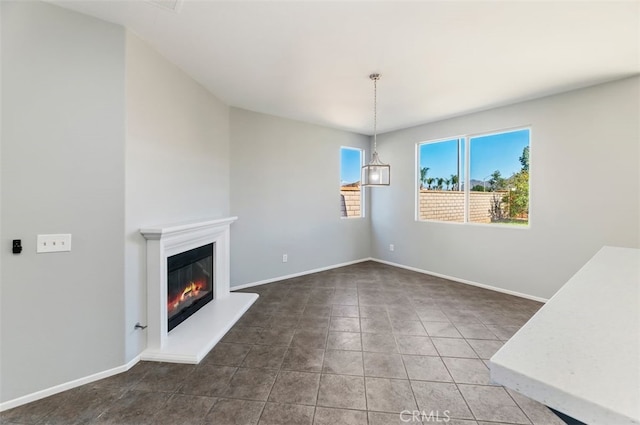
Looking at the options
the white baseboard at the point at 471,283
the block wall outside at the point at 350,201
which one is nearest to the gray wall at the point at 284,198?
the block wall outside at the point at 350,201

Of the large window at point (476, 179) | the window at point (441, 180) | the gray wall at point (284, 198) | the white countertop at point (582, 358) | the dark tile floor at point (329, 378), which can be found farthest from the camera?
the window at point (441, 180)

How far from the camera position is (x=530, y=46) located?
2283mm

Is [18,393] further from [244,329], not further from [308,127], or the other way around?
[308,127]

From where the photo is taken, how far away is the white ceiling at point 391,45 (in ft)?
6.13

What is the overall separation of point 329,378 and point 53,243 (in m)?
2.22

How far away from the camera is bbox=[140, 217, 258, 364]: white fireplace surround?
2242 millimetres

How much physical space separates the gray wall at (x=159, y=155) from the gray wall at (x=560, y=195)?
12.2 feet

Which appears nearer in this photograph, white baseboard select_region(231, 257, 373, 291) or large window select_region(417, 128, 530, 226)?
large window select_region(417, 128, 530, 226)

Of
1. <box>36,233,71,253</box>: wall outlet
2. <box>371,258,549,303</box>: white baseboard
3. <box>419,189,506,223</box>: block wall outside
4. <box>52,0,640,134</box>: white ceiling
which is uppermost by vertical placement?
<box>52,0,640,134</box>: white ceiling

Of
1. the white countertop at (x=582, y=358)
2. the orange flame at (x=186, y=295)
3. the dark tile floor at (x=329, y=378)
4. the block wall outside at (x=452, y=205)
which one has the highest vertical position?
the block wall outside at (x=452, y=205)

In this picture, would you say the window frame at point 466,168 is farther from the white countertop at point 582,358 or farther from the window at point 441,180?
the white countertop at point 582,358

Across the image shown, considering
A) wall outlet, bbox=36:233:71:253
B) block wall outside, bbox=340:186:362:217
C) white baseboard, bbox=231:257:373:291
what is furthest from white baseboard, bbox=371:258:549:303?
wall outlet, bbox=36:233:71:253

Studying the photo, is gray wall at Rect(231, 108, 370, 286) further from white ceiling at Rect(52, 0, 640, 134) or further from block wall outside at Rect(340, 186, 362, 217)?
white ceiling at Rect(52, 0, 640, 134)

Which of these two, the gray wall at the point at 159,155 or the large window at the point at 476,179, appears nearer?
the gray wall at the point at 159,155
